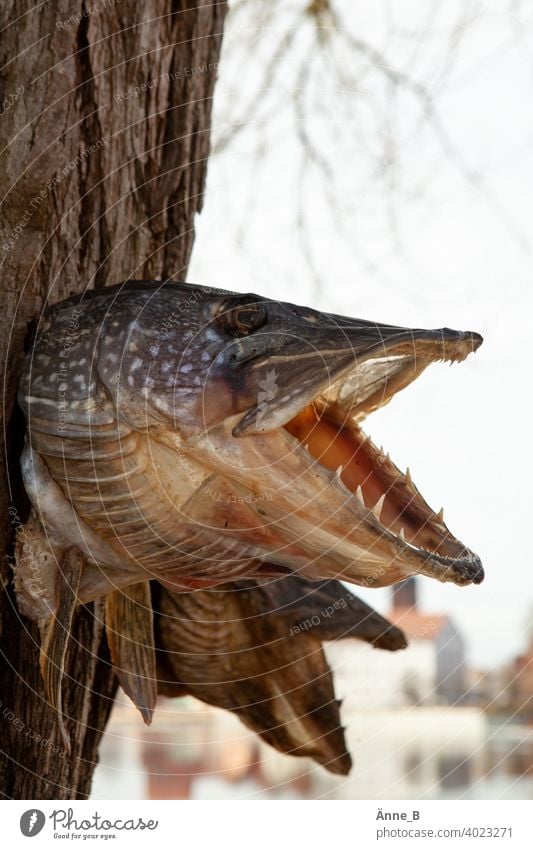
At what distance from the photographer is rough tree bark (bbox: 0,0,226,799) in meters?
2.23

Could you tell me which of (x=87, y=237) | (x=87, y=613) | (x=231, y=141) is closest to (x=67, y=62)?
(x=87, y=237)

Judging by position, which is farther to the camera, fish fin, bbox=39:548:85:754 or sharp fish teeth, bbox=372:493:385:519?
fish fin, bbox=39:548:85:754

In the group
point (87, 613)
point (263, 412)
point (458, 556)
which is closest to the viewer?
point (263, 412)

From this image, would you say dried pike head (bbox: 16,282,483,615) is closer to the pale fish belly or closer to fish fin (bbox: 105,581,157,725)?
the pale fish belly

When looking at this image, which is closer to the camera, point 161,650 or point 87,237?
point 87,237

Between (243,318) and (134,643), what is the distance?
2.49 feet

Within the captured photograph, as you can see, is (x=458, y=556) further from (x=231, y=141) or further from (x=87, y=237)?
(x=231, y=141)

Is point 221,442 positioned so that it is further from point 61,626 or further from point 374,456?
point 61,626

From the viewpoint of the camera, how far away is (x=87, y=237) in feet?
8.18

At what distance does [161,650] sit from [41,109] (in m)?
1.38

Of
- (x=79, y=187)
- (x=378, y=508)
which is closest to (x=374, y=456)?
(x=378, y=508)
